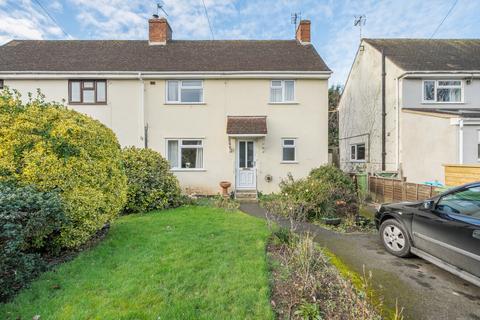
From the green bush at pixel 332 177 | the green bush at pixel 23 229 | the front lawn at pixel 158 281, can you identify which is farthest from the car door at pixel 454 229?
the green bush at pixel 23 229

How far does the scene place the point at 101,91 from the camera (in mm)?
11703

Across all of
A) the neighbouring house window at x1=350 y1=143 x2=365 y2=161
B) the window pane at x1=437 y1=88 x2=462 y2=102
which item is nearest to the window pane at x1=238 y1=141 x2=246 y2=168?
the neighbouring house window at x1=350 y1=143 x2=365 y2=161

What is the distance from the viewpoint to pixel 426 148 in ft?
35.1

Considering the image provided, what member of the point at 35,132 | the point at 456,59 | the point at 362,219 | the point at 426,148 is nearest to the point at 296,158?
the point at 362,219

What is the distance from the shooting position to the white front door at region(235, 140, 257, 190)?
11.6 metres

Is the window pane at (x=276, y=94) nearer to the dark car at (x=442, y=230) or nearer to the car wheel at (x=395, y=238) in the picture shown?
the dark car at (x=442, y=230)

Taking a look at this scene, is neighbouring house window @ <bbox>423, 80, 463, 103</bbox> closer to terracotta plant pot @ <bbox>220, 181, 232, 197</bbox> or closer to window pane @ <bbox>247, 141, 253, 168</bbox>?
window pane @ <bbox>247, 141, 253, 168</bbox>

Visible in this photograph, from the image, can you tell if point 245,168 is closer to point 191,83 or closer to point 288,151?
point 288,151

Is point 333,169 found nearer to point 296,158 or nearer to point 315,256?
point 296,158

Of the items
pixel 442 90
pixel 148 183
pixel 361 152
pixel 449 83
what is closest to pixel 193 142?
pixel 148 183

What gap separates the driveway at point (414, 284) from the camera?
3.10m

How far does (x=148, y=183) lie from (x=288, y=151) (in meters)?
6.63

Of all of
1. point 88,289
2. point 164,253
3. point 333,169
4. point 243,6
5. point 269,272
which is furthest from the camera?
point 243,6

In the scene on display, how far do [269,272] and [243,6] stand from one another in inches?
524
